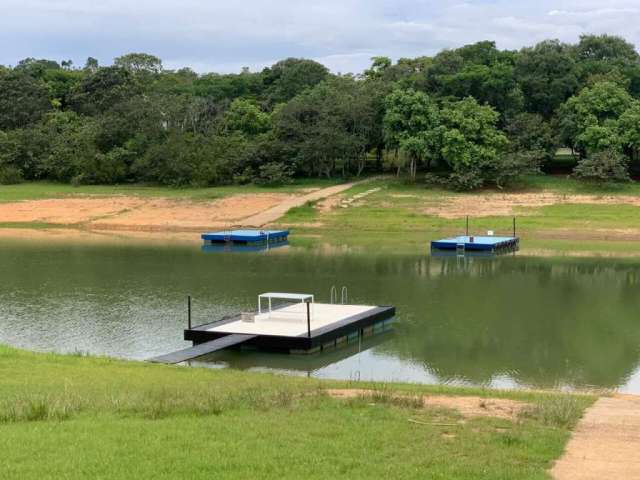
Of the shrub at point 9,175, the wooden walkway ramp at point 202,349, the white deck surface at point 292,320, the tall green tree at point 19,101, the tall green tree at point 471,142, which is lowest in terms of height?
the wooden walkway ramp at point 202,349

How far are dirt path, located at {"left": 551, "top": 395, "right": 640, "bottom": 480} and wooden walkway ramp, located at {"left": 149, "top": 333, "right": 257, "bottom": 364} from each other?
957 cm

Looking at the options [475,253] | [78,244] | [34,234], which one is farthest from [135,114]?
[475,253]

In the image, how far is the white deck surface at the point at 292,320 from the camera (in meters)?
22.1

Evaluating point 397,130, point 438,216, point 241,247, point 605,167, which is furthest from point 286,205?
point 605,167

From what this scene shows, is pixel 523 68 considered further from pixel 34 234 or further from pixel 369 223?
pixel 34 234

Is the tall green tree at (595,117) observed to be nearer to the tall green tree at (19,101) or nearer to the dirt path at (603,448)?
the tall green tree at (19,101)

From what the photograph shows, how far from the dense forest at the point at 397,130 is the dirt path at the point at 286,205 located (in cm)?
408

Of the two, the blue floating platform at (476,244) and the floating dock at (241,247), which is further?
the floating dock at (241,247)

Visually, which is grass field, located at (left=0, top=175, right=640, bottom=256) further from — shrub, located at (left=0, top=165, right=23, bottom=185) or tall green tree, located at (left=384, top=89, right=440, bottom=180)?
shrub, located at (left=0, top=165, right=23, bottom=185)

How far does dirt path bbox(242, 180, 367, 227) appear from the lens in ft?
175

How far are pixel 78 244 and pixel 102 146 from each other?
27.2m

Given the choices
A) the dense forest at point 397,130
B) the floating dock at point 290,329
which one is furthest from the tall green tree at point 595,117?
the floating dock at point 290,329

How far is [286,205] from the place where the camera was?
56875mm

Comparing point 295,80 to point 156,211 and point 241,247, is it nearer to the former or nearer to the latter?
point 156,211
